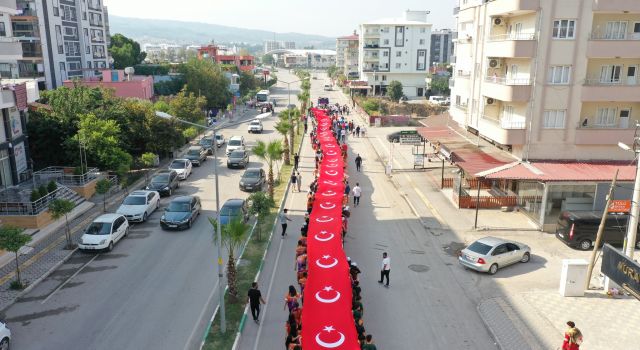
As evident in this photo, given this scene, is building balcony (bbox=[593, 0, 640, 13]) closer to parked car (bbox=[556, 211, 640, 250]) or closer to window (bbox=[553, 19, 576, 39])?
window (bbox=[553, 19, 576, 39])

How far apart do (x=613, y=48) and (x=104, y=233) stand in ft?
95.0

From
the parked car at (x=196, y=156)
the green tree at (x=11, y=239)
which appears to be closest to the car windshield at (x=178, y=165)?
the parked car at (x=196, y=156)

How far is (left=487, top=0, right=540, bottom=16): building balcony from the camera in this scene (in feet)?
93.5

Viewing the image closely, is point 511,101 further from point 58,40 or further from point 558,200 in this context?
point 58,40

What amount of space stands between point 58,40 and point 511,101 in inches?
2231

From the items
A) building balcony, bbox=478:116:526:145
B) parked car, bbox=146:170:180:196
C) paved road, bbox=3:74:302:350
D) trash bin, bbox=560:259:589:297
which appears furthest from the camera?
parked car, bbox=146:170:180:196

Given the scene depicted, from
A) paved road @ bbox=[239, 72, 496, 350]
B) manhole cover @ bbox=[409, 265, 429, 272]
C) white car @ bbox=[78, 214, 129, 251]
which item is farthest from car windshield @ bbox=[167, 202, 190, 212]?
manhole cover @ bbox=[409, 265, 429, 272]

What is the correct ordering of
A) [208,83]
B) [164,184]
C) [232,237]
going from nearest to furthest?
[232,237], [164,184], [208,83]

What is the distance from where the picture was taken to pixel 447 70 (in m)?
150

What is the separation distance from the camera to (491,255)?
72.7 ft

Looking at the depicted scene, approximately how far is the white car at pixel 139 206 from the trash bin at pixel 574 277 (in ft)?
70.4

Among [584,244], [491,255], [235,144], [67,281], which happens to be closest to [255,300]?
[67,281]

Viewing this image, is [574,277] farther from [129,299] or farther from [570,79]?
[129,299]

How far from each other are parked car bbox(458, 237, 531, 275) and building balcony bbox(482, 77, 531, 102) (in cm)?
1043
